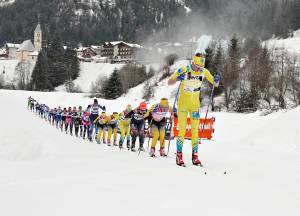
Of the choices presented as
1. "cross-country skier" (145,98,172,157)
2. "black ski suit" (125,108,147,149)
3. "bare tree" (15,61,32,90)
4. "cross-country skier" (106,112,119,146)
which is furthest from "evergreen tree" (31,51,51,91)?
"cross-country skier" (145,98,172,157)

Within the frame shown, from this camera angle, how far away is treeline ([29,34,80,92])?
96.5 m

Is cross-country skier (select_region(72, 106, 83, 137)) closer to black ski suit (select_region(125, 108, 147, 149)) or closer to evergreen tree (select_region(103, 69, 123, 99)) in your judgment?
black ski suit (select_region(125, 108, 147, 149))

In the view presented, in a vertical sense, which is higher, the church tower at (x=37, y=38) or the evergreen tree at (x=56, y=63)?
the church tower at (x=37, y=38)

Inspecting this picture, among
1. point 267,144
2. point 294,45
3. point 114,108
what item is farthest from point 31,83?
point 267,144

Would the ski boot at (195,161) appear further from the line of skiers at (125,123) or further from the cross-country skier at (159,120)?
the cross-country skier at (159,120)

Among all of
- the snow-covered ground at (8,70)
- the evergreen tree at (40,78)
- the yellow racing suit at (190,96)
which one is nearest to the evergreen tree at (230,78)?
the yellow racing suit at (190,96)

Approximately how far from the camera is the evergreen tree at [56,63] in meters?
102

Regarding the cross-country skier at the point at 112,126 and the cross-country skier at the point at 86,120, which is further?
the cross-country skier at the point at 86,120

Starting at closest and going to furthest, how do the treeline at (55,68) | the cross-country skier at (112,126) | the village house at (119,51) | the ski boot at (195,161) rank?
1. the ski boot at (195,161)
2. the cross-country skier at (112,126)
3. the treeline at (55,68)
4. the village house at (119,51)

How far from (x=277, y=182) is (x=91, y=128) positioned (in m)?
13.4

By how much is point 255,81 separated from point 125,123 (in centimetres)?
3153

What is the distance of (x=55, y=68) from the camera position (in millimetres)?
103812

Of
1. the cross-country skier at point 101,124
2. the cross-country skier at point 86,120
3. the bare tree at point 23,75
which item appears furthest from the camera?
the bare tree at point 23,75

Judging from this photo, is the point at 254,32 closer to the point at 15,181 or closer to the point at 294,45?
the point at 294,45
